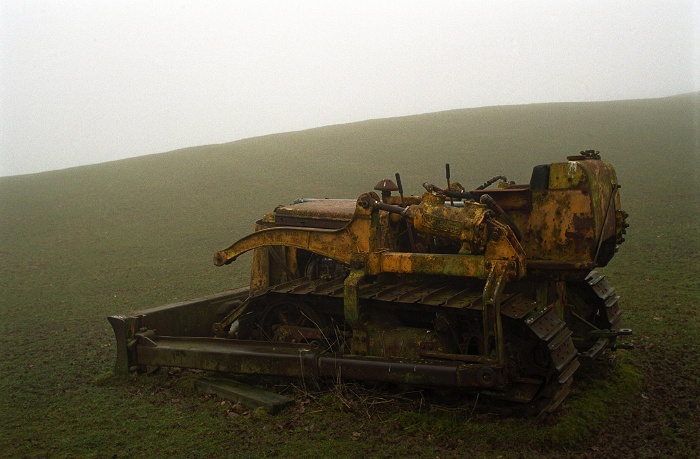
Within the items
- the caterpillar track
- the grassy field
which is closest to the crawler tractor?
the caterpillar track

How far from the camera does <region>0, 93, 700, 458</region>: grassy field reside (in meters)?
6.06

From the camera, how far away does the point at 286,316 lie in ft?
26.9

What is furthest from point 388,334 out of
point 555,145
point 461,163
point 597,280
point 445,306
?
point 555,145

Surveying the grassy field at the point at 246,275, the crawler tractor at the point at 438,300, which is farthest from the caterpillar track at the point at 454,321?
the grassy field at the point at 246,275

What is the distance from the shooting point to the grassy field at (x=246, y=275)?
6.06 metres

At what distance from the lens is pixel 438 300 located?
6.70m

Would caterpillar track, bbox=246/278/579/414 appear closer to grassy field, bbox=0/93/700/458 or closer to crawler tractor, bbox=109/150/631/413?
crawler tractor, bbox=109/150/631/413

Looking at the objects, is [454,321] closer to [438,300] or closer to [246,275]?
[438,300]

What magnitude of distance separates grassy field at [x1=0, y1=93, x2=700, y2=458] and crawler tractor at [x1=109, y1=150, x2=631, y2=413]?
0.36 m

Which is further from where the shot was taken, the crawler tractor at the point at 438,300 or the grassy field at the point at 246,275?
the crawler tractor at the point at 438,300

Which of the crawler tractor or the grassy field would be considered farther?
the crawler tractor

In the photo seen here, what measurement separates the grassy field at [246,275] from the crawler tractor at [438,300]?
362 mm

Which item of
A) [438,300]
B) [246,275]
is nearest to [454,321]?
[438,300]

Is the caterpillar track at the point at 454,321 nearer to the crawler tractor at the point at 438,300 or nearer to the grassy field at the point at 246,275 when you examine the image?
the crawler tractor at the point at 438,300
